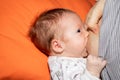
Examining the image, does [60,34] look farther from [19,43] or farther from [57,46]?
[19,43]

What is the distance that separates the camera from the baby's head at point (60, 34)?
1190 millimetres

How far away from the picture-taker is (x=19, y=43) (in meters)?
1.22

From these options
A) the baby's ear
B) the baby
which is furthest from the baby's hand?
the baby's ear

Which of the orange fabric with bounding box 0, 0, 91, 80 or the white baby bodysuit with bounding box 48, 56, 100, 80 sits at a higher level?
the orange fabric with bounding box 0, 0, 91, 80

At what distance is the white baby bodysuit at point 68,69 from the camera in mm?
1137

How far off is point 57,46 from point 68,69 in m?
0.12

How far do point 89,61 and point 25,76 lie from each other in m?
0.27

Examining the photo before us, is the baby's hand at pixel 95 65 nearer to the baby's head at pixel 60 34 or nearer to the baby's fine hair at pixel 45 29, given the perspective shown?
the baby's head at pixel 60 34

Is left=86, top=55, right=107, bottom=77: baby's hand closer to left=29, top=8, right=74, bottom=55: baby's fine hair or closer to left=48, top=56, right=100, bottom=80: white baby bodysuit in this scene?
left=48, top=56, right=100, bottom=80: white baby bodysuit

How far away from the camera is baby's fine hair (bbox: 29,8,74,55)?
3.89 ft

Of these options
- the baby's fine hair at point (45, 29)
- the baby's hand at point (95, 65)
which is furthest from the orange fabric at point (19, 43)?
the baby's hand at point (95, 65)

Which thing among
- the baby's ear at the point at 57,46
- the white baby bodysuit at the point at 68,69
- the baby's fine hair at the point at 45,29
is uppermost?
the baby's fine hair at the point at 45,29

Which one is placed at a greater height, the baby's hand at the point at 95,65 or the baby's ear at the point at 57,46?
the baby's ear at the point at 57,46

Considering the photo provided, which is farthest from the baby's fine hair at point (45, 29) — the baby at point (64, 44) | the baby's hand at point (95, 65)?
the baby's hand at point (95, 65)
